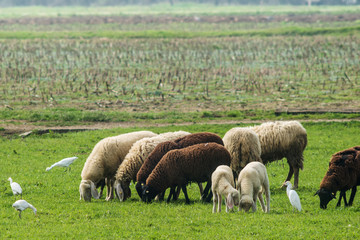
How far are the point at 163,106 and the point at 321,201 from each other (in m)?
15.1

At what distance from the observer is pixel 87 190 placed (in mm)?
13773

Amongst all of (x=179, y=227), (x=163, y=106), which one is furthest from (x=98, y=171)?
(x=163, y=106)

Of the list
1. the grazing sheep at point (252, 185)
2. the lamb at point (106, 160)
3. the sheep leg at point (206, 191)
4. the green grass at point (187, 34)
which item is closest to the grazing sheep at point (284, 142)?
the sheep leg at point (206, 191)

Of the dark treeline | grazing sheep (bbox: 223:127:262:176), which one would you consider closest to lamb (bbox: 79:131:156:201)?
grazing sheep (bbox: 223:127:262:176)

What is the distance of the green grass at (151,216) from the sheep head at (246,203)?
0.86 feet

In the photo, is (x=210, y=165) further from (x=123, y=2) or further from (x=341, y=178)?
(x=123, y=2)

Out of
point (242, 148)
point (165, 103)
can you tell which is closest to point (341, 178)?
point (242, 148)

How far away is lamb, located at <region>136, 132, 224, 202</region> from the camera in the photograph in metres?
13.9

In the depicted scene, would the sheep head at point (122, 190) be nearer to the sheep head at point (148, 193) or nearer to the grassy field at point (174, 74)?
the sheep head at point (148, 193)

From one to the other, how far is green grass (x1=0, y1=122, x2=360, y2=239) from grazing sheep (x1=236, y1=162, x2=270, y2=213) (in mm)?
286

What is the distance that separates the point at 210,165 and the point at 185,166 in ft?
2.00

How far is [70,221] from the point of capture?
458 inches

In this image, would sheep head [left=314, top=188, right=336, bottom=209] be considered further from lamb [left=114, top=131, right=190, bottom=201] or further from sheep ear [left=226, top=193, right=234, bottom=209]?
lamb [left=114, top=131, right=190, bottom=201]

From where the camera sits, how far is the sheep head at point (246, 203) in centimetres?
1215
